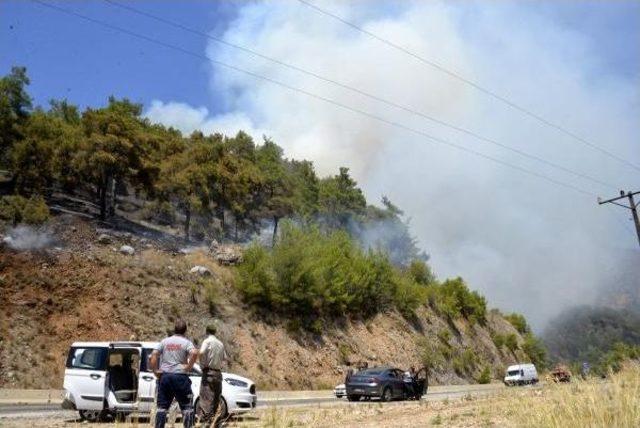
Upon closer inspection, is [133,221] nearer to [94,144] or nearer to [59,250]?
[94,144]

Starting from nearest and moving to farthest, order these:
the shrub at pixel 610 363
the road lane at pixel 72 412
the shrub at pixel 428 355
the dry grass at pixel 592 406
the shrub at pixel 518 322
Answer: the dry grass at pixel 592 406
the shrub at pixel 610 363
the road lane at pixel 72 412
the shrub at pixel 428 355
the shrub at pixel 518 322

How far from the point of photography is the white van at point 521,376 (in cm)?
4672

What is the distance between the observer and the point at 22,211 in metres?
36.1

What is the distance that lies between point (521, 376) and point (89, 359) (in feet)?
130

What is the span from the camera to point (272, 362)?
127 feet

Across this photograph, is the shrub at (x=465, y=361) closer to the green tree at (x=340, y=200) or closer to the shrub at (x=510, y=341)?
the shrub at (x=510, y=341)

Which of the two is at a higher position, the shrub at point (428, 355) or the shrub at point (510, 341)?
the shrub at point (510, 341)

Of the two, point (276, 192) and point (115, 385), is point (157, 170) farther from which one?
point (115, 385)

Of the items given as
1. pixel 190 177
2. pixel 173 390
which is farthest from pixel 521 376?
pixel 173 390

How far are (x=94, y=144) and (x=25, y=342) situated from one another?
52.5 feet

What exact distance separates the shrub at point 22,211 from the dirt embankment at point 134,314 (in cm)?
117

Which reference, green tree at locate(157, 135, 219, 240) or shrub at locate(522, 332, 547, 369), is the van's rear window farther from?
shrub at locate(522, 332, 547, 369)

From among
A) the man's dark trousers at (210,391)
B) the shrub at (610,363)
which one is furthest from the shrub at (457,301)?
the man's dark trousers at (210,391)

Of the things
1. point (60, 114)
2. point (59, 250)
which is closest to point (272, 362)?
point (59, 250)
